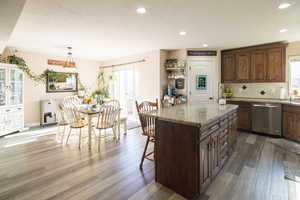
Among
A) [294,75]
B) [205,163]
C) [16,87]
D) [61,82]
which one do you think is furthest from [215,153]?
[61,82]

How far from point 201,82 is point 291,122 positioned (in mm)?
2485

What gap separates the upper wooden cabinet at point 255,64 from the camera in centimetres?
425

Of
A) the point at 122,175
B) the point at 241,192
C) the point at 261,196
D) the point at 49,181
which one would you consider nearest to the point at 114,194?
the point at 122,175

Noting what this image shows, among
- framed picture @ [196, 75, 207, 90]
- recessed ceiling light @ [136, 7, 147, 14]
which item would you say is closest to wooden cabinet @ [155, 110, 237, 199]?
recessed ceiling light @ [136, 7, 147, 14]

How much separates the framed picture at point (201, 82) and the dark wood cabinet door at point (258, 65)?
1354 mm

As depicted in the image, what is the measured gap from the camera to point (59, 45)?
180 inches

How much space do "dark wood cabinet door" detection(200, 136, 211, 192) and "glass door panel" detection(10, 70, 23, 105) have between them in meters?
Answer: 5.34

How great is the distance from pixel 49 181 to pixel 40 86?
4.54 metres

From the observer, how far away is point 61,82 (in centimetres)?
609

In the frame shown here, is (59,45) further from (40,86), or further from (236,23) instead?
(236,23)

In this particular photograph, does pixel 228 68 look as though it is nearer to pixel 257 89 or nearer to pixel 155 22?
pixel 257 89

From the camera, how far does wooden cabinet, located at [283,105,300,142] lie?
11.9ft

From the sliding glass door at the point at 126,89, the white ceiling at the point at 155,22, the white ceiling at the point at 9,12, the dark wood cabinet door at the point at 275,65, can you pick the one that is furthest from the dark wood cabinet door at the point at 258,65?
the white ceiling at the point at 9,12

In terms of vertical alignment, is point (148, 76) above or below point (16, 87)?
above
